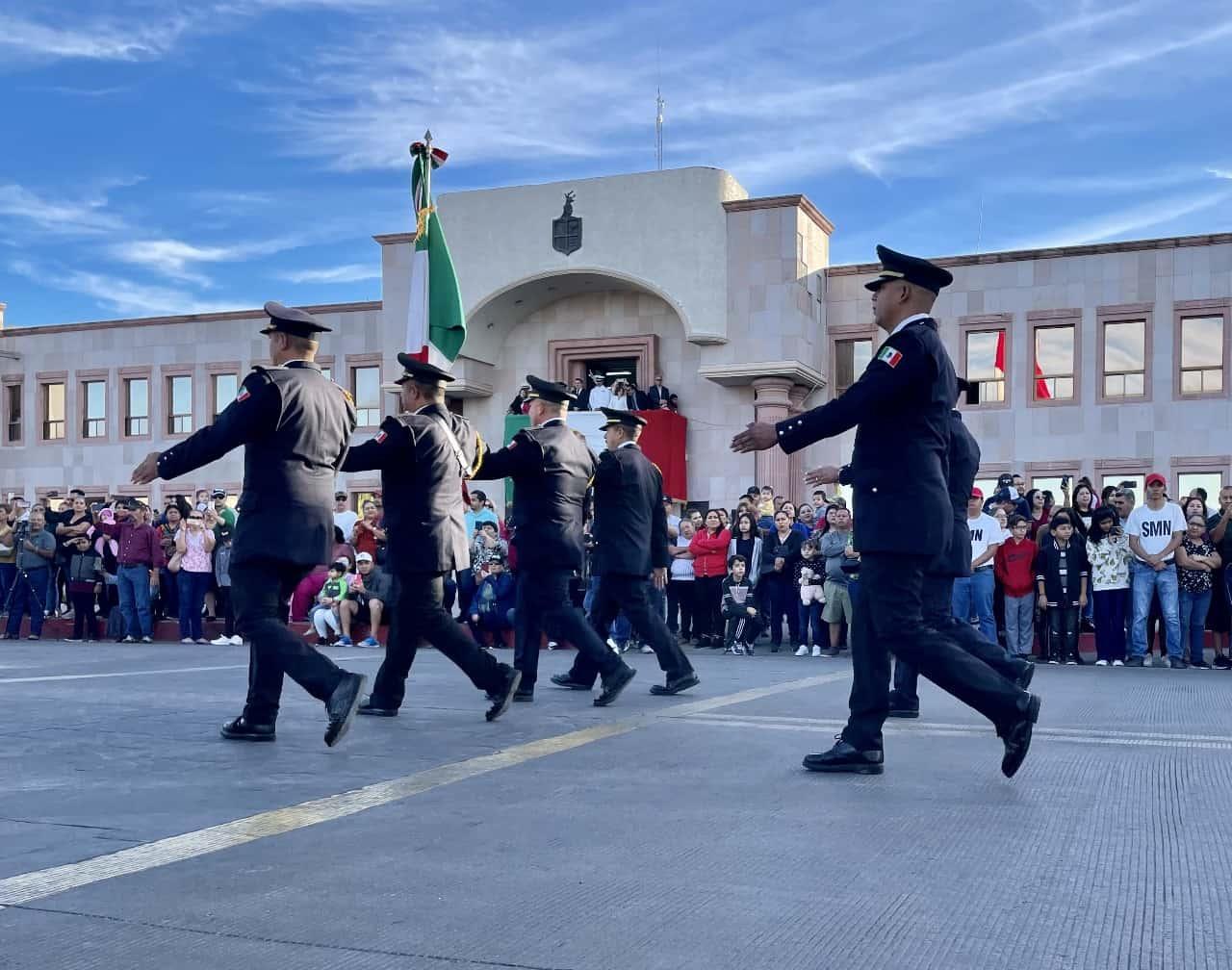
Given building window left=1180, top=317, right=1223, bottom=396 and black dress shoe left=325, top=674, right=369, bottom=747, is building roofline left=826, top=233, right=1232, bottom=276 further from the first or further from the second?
black dress shoe left=325, top=674, right=369, bottom=747

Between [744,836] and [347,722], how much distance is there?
93.9 inches

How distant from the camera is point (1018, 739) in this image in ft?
17.5

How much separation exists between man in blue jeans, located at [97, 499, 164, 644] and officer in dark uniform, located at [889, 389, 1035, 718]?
495 inches

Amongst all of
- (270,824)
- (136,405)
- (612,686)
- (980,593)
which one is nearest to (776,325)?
(980,593)

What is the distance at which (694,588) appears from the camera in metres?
16.8

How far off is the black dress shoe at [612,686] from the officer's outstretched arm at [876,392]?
10.3ft

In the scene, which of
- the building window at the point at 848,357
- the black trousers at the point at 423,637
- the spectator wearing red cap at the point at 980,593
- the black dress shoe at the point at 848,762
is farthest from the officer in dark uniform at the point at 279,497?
the building window at the point at 848,357

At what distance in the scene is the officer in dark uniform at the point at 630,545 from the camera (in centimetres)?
921

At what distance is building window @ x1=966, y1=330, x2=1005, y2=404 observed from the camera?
3003 centimetres

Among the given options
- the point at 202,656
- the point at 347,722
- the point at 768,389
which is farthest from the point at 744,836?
the point at 768,389

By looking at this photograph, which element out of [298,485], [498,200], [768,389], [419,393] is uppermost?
[498,200]

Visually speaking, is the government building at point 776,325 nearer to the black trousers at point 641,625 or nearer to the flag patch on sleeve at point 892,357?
the black trousers at point 641,625

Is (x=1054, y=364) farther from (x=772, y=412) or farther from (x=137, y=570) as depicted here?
(x=137, y=570)

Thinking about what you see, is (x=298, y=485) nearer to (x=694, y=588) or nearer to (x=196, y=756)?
(x=196, y=756)
